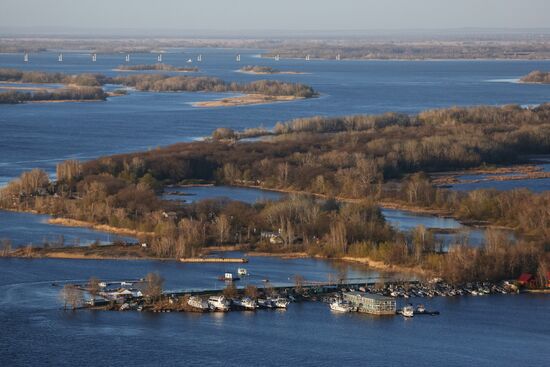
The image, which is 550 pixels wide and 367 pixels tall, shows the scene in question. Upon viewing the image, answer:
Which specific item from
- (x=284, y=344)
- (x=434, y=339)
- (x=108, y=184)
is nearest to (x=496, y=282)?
(x=434, y=339)

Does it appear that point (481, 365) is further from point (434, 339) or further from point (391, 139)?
point (391, 139)

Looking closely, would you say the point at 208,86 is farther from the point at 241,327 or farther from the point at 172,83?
the point at 241,327

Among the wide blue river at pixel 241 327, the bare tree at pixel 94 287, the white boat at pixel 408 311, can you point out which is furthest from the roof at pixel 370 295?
the bare tree at pixel 94 287

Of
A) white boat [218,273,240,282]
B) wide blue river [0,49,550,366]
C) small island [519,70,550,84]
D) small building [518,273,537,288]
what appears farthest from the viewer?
small island [519,70,550,84]

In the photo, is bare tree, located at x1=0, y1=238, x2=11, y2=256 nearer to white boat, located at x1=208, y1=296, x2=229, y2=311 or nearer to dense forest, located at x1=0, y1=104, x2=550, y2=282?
dense forest, located at x1=0, y1=104, x2=550, y2=282

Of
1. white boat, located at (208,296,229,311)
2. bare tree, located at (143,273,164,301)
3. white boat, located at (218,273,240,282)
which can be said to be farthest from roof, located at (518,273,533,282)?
bare tree, located at (143,273,164,301)

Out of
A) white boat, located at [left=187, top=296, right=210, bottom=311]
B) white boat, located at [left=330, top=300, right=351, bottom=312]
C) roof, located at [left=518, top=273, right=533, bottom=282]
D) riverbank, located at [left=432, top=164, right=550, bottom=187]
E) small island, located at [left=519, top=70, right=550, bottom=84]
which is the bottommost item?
small island, located at [left=519, top=70, right=550, bottom=84]
